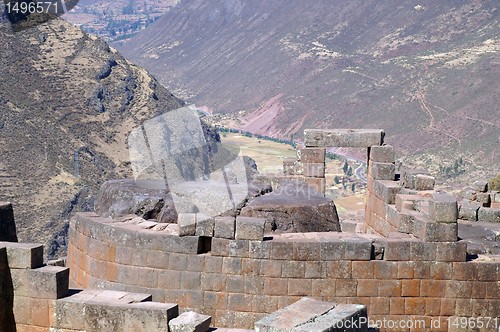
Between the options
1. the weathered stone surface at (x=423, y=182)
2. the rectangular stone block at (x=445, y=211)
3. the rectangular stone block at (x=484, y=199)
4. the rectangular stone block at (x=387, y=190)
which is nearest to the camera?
the rectangular stone block at (x=445, y=211)

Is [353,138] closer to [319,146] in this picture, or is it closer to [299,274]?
[319,146]

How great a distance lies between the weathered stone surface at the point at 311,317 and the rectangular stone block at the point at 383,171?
29.7 feet

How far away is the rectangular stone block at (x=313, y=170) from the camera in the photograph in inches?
786

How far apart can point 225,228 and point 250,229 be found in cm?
35

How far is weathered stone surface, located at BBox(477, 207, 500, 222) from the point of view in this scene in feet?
63.7

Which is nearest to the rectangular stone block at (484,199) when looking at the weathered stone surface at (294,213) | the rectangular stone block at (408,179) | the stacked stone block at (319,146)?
the stacked stone block at (319,146)

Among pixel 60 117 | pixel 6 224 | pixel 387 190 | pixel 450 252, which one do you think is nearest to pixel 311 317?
pixel 450 252

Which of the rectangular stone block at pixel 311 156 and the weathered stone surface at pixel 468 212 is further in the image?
the rectangular stone block at pixel 311 156

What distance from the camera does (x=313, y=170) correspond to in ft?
65.7

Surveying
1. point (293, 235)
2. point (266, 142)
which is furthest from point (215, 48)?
point (293, 235)

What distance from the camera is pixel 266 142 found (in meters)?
101

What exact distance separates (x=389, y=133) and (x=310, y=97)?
30164 millimetres

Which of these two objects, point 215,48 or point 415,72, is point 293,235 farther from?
point 215,48

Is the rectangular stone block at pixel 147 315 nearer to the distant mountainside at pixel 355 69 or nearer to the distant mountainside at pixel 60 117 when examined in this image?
the distant mountainside at pixel 60 117
